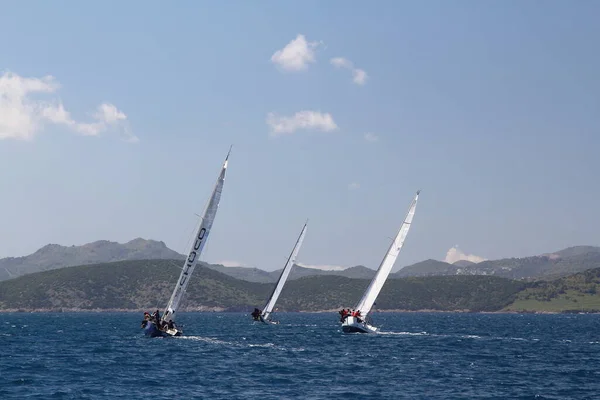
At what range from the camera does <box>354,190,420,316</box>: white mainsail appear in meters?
106

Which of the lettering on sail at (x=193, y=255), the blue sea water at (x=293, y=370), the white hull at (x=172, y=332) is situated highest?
the lettering on sail at (x=193, y=255)

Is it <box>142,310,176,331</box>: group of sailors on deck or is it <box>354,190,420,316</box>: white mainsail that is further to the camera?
<box>354,190,420,316</box>: white mainsail

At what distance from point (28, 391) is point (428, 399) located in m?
25.4

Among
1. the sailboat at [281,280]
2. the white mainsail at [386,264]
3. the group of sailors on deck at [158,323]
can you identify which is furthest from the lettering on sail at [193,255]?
the sailboat at [281,280]

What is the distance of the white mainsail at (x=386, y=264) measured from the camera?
105562 millimetres

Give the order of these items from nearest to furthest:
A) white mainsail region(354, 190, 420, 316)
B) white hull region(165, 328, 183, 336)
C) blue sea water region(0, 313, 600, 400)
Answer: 1. blue sea water region(0, 313, 600, 400)
2. white hull region(165, 328, 183, 336)
3. white mainsail region(354, 190, 420, 316)

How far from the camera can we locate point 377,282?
10594 centimetres

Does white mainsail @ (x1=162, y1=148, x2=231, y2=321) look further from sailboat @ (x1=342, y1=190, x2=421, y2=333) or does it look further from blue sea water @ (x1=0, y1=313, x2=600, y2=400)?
sailboat @ (x1=342, y1=190, x2=421, y2=333)

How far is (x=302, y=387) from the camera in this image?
171 ft

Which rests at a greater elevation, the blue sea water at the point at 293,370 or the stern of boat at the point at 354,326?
the stern of boat at the point at 354,326

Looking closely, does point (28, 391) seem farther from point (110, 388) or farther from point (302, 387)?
point (302, 387)

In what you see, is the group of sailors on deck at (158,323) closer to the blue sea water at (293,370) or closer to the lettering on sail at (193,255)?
the blue sea water at (293,370)

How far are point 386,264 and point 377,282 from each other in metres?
2.92

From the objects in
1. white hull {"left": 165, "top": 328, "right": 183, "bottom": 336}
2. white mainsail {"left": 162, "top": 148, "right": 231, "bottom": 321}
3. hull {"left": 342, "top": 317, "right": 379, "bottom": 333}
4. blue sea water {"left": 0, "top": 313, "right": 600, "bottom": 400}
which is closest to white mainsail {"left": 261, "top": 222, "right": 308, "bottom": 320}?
hull {"left": 342, "top": 317, "right": 379, "bottom": 333}
